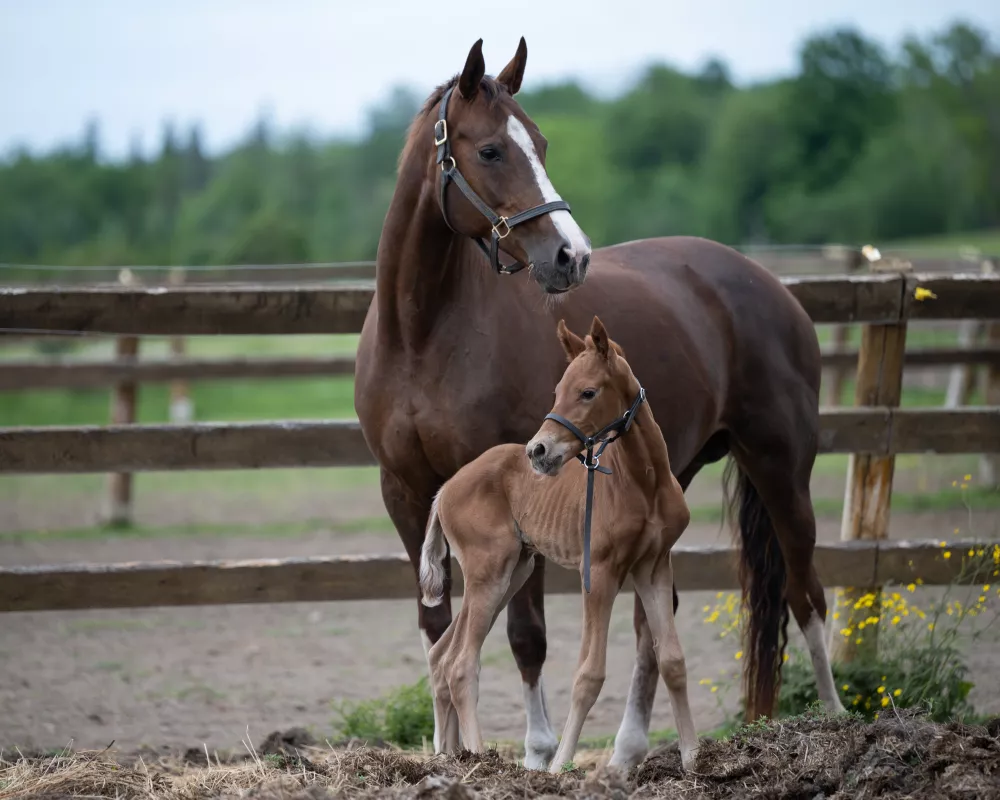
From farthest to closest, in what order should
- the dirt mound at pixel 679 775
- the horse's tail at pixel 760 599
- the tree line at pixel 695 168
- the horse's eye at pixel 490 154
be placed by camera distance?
the tree line at pixel 695 168 → the horse's tail at pixel 760 599 → the horse's eye at pixel 490 154 → the dirt mound at pixel 679 775

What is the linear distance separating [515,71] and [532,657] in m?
1.87

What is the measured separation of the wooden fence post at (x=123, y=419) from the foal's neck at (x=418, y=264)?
5.54 metres

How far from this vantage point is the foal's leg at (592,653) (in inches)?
112

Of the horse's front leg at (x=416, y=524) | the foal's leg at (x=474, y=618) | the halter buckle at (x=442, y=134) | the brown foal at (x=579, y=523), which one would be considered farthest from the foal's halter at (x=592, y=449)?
the halter buckle at (x=442, y=134)

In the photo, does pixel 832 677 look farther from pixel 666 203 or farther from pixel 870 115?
pixel 870 115

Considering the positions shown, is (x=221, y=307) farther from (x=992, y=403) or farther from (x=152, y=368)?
(x=992, y=403)

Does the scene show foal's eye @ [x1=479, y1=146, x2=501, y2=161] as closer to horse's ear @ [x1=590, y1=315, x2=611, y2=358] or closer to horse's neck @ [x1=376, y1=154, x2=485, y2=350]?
horse's neck @ [x1=376, y1=154, x2=485, y2=350]

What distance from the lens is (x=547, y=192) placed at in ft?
9.98

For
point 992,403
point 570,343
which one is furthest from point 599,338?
point 992,403

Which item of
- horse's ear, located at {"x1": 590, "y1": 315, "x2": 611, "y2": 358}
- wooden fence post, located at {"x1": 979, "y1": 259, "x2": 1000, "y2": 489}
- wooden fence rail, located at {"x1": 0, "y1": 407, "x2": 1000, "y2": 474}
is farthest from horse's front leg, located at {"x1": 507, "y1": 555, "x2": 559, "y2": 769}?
wooden fence post, located at {"x1": 979, "y1": 259, "x2": 1000, "y2": 489}

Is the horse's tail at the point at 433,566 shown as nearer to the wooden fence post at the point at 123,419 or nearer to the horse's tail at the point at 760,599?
the horse's tail at the point at 760,599

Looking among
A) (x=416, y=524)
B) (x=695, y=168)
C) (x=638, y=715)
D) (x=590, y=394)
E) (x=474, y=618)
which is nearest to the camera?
(x=590, y=394)

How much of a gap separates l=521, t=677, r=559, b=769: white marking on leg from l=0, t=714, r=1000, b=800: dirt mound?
50cm

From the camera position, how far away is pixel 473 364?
326 centimetres
